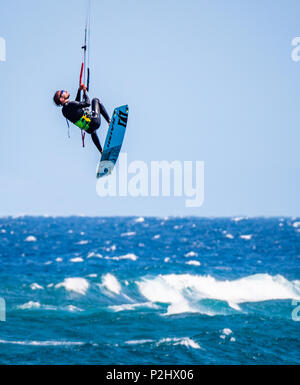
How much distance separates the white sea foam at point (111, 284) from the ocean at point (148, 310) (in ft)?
0.20

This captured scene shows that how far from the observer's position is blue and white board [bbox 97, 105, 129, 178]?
11705 millimetres

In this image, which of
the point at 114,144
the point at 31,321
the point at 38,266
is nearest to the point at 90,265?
the point at 38,266

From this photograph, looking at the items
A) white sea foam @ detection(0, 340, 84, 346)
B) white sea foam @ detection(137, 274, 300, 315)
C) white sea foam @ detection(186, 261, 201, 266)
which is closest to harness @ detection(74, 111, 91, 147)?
white sea foam @ detection(0, 340, 84, 346)

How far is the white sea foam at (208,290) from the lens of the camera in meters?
31.8

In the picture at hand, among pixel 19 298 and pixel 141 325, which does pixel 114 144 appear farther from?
pixel 19 298

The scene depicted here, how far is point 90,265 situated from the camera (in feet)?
149

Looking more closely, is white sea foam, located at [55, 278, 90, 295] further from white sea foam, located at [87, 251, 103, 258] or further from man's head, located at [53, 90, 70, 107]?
man's head, located at [53, 90, 70, 107]

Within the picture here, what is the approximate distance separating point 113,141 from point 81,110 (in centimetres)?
140

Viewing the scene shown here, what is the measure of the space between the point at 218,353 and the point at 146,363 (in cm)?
304

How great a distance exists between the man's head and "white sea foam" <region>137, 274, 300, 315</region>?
19268mm

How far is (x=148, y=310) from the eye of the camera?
2895cm

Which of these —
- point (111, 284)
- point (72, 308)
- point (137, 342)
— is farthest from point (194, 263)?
point (137, 342)

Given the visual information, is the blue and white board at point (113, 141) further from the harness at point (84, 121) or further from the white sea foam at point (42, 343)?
the white sea foam at point (42, 343)

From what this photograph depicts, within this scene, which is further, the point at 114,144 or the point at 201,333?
the point at 201,333
